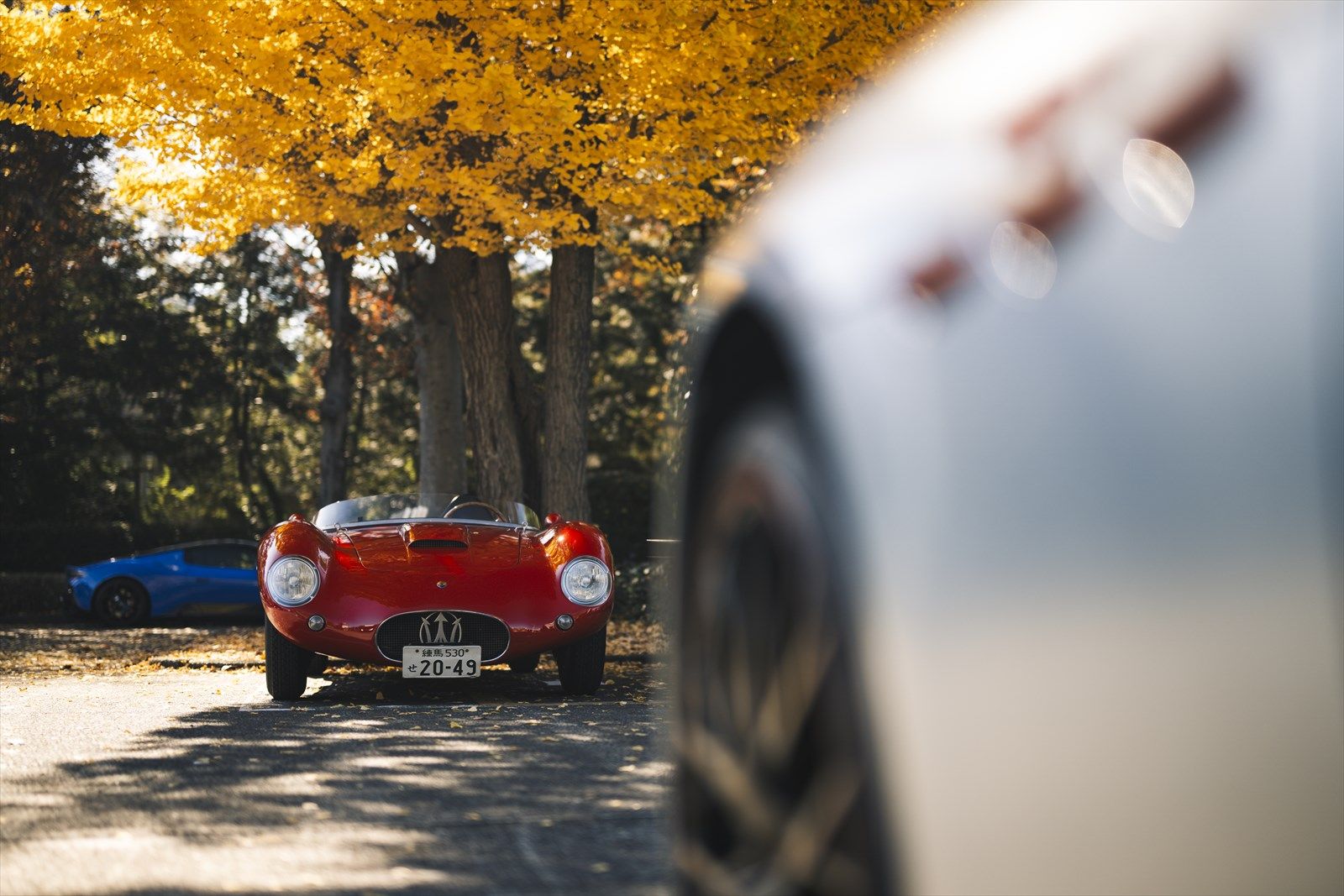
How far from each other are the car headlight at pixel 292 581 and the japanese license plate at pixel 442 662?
2.06 feet

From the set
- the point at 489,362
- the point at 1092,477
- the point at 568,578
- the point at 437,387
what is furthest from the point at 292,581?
the point at 437,387

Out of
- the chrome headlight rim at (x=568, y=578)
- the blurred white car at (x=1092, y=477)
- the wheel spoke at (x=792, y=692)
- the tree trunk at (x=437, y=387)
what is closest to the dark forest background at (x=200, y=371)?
the tree trunk at (x=437, y=387)

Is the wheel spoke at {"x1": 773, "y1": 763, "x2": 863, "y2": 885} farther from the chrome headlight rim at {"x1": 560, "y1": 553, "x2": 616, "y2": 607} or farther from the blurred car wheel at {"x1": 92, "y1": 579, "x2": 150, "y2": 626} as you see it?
the blurred car wheel at {"x1": 92, "y1": 579, "x2": 150, "y2": 626}

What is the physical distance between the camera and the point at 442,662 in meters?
8.45

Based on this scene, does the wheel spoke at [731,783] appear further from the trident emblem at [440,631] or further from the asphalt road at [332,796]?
the trident emblem at [440,631]

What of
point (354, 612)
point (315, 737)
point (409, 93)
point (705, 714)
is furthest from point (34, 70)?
point (705, 714)

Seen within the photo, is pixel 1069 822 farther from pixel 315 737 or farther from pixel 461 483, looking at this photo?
pixel 461 483

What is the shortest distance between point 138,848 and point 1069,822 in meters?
3.14

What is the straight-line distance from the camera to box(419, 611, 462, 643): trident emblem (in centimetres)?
847

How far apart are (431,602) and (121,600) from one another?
13154mm

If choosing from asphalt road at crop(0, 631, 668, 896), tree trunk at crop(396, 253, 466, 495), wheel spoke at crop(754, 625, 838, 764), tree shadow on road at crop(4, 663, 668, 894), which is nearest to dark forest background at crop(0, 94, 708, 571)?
tree trunk at crop(396, 253, 466, 495)

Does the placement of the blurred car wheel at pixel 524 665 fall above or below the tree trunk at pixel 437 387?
below

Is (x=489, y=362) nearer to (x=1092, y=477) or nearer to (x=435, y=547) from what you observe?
(x=435, y=547)

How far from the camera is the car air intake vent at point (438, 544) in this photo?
8.85 meters
